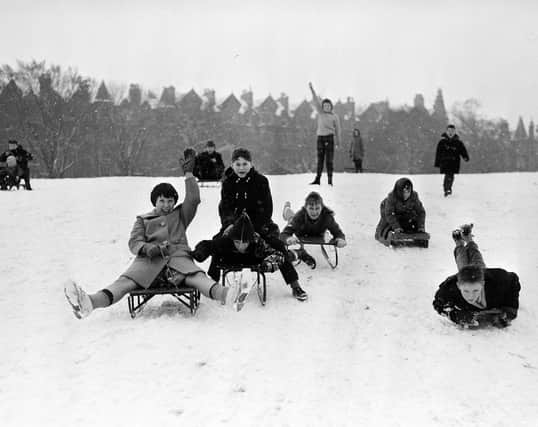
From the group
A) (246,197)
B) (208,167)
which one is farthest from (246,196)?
(208,167)

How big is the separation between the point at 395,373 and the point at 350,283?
8.00ft

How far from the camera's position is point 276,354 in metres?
4.93

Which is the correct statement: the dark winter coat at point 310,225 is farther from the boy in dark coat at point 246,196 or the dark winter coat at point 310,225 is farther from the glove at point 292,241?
the boy in dark coat at point 246,196

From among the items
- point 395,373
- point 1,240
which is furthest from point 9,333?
point 1,240

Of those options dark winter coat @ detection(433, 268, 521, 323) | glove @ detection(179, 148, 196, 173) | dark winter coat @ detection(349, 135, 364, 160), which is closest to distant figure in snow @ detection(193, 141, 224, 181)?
glove @ detection(179, 148, 196, 173)

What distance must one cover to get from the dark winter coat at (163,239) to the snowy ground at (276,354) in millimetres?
435

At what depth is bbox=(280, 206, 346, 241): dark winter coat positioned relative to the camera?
7.50 meters

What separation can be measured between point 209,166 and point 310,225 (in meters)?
7.67

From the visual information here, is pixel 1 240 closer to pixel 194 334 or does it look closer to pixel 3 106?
pixel 194 334

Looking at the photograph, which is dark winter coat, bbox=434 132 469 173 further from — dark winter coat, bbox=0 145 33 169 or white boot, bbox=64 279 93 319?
dark winter coat, bbox=0 145 33 169

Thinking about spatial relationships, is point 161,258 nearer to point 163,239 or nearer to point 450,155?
point 163,239

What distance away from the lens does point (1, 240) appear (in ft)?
30.2

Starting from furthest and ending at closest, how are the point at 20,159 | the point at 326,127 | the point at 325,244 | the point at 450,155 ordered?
the point at 20,159 < the point at 450,155 < the point at 326,127 < the point at 325,244

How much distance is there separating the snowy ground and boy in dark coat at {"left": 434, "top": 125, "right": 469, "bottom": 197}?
5.55m
